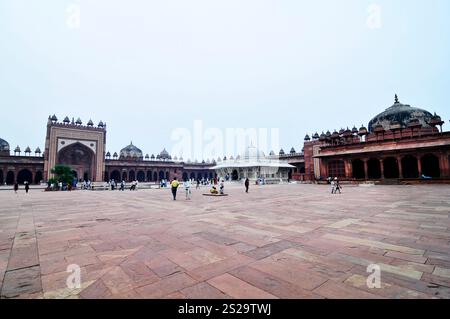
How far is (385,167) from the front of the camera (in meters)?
30.1

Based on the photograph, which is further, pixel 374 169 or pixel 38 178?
pixel 38 178

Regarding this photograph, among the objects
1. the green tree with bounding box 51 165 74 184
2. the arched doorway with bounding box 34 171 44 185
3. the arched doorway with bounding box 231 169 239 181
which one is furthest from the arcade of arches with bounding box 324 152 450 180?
the arched doorway with bounding box 34 171 44 185

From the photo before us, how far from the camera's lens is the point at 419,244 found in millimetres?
3707

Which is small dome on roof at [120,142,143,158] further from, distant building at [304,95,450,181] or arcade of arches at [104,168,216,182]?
distant building at [304,95,450,181]

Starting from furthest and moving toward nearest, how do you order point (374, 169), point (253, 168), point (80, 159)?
point (80, 159) → point (253, 168) → point (374, 169)

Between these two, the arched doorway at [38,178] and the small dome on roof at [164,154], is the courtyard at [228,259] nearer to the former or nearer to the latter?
the arched doorway at [38,178]

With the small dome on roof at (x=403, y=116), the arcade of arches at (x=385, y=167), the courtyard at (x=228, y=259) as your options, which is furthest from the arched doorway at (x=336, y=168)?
the courtyard at (x=228, y=259)

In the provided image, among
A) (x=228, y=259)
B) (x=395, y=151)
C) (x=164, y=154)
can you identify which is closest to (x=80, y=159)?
(x=164, y=154)

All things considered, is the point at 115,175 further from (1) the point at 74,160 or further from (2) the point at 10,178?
(2) the point at 10,178

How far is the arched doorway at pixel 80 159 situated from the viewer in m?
41.0

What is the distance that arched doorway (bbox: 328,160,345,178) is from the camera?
31062 millimetres

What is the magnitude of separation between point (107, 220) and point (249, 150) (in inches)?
1559

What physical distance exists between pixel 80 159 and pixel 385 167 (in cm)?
5108
